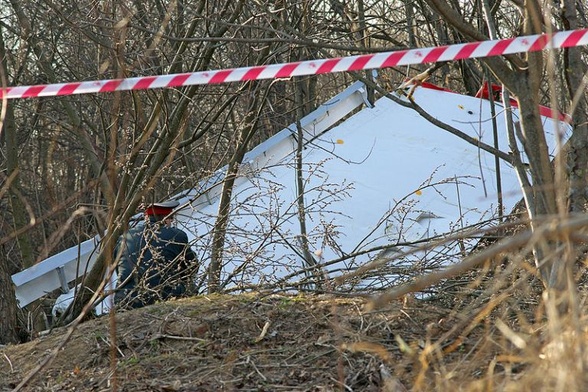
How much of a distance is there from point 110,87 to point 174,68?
1925 mm

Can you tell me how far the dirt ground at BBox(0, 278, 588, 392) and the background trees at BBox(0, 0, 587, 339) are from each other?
1.88 feet

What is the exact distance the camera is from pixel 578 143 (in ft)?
15.0

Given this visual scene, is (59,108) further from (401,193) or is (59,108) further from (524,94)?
(524,94)

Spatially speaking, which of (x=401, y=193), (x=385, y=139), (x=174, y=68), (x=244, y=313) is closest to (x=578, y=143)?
(x=244, y=313)

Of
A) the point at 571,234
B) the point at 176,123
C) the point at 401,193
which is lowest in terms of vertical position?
the point at 401,193

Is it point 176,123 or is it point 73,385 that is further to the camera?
point 176,123

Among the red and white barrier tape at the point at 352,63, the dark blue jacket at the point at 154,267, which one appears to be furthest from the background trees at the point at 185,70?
the dark blue jacket at the point at 154,267

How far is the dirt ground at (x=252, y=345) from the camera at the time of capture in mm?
4004

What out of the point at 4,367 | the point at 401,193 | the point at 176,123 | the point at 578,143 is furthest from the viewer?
the point at 401,193

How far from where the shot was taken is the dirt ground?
400 centimetres

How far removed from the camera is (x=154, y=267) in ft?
19.7

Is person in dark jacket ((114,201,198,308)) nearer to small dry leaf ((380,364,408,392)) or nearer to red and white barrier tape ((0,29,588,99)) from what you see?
red and white barrier tape ((0,29,588,99))

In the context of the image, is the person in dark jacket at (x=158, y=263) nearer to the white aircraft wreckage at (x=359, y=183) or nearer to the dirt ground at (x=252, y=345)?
the white aircraft wreckage at (x=359, y=183)

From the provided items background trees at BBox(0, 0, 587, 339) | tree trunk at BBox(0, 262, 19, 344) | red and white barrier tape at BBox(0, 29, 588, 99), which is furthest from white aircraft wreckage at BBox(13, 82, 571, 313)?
red and white barrier tape at BBox(0, 29, 588, 99)
